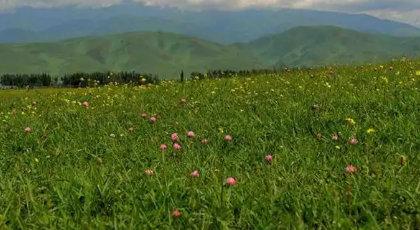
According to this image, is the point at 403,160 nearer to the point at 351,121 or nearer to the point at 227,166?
the point at 227,166

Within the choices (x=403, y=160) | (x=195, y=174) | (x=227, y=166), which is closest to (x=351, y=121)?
(x=403, y=160)

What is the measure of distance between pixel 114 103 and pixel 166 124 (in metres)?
4.38

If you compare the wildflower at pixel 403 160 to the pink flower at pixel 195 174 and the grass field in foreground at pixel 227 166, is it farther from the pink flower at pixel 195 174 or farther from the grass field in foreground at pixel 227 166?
the pink flower at pixel 195 174

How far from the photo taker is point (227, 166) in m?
5.36

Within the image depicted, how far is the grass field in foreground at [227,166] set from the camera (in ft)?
12.0

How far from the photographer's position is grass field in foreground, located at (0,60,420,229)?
3670 millimetres

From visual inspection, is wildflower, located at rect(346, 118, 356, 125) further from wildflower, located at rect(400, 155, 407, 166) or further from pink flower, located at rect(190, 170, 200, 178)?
pink flower, located at rect(190, 170, 200, 178)

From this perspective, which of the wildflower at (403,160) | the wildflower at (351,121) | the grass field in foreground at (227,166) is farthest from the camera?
the wildflower at (351,121)

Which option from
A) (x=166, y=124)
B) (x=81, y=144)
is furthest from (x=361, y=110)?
(x=81, y=144)

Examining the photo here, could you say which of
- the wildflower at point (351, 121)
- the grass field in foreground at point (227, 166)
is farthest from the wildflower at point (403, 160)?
the wildflower at point (351, 121)

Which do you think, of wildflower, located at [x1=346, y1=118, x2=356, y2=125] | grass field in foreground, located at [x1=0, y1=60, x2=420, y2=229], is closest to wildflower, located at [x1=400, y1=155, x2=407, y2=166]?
grass field in foreground, located at [x1=0, y1=60, x2=420, y2=229]

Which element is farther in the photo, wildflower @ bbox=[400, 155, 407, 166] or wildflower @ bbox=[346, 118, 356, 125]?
wildflower @ bbox=[346, 118, 356, 125]

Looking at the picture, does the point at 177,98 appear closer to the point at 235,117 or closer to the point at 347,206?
the point at 235,117

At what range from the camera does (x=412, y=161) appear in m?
4.80
